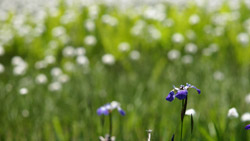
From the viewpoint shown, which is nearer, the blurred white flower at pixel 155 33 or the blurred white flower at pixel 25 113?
the blurred white flower at pixel 25 113

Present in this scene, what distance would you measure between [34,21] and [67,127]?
9.86 ft

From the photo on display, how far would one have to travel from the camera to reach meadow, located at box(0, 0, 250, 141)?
2043mm

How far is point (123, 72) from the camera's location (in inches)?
136

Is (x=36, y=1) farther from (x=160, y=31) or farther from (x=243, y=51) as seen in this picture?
(x=243, y=51)

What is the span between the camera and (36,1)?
7945 millimetres

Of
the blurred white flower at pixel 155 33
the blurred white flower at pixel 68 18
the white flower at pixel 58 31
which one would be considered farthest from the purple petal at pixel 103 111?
the blurred white flower at pixel 68 18

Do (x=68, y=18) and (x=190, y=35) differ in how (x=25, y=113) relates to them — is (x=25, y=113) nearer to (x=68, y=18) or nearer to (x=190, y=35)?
(x=190, y=35)

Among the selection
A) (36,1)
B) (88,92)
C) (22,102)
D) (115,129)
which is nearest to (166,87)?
(88,92)

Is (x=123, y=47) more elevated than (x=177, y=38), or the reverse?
(x=177, y=38)

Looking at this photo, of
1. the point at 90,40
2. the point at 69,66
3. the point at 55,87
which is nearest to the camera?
the point at 55,87

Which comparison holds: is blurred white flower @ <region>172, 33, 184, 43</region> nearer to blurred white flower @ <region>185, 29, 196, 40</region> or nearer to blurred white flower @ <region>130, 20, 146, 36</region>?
blurred white flower @ <region>185, 29, 196, 40</region>

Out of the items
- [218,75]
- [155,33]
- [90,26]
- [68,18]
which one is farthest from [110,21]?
[218,75]

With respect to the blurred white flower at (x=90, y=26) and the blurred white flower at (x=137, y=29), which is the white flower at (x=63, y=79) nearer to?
the blurred white flower at (x=90, y=26)

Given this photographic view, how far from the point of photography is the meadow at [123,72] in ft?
6.70
